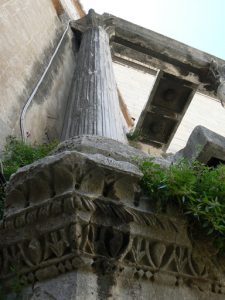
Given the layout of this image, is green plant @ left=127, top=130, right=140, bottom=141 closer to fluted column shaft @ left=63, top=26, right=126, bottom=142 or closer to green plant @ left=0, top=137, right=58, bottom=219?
fluted column shaft @ left=63, top=26, right=126, bottom=142

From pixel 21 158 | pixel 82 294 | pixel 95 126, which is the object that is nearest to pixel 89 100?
pixel 95 126

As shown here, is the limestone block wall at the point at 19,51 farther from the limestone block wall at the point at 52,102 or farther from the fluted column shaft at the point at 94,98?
the fluted column shaft at the point at 94,98

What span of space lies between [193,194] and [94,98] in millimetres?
2973

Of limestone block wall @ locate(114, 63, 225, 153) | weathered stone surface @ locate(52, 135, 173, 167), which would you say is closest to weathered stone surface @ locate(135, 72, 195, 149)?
limestone block wall @ locate(114, 63, 225, 153)

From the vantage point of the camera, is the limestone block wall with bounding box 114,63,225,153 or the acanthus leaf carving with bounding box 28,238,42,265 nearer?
the acanthus leaf carving with bounding box 28,238,42,265

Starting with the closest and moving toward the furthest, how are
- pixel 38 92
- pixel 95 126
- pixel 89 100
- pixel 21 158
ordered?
pixel 21 158
pixel 95 126
pixel 89 100
pixel 38 92

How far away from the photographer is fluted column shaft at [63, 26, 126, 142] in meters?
4.68

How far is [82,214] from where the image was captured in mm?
2336

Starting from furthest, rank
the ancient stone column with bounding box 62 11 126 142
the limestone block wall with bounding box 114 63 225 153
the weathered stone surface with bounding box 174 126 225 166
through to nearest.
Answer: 1. the limestone block wall with bounding box 114 63 225 153
2. the ancient stone column with bounding box 62 11 126 142
3. the weathered stone surface with bounding box 174 126 225 166

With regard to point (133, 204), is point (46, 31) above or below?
above

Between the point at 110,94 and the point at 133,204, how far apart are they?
328 cm

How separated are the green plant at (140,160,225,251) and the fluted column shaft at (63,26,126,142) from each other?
1.64 meters

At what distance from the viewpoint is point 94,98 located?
5.37 m

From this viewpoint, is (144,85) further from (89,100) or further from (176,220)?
(176,220)
